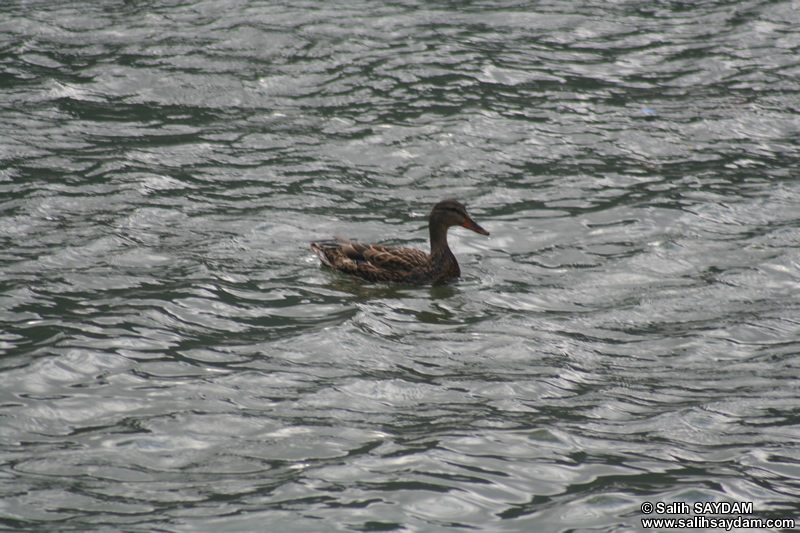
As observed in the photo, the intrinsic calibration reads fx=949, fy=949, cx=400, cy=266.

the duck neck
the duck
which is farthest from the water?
the duck neck

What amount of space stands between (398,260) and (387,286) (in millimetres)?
317

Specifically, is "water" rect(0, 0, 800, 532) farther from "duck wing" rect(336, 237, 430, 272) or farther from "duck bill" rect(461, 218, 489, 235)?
"duck bill" rect(461, 218, 489, 235)

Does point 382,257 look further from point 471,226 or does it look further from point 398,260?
point 471,226

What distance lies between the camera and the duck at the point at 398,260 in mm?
9305

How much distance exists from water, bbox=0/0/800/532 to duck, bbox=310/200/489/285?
0.52 ft

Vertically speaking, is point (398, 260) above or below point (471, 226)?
below

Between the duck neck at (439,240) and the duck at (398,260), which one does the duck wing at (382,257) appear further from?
the duck neck at (439,240)

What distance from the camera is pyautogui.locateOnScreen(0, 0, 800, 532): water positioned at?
18.4 feet

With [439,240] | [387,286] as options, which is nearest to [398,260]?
[387,286]

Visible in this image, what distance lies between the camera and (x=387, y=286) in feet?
31.0

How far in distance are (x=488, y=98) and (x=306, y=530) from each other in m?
10.6

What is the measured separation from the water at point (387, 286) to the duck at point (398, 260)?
16 cm

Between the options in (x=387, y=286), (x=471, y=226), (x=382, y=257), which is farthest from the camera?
(x=471, y=226)

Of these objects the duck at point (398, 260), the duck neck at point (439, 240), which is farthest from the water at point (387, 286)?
the duck neck at point (439, 240)
